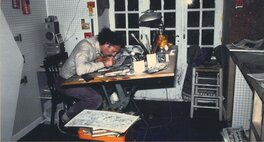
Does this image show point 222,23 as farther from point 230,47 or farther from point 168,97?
point 168,97

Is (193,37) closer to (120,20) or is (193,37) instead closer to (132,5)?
(132,5)

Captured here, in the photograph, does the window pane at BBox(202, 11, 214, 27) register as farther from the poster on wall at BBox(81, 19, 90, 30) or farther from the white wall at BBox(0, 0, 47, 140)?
the white wall at BBox(0, 0, 47, 140)

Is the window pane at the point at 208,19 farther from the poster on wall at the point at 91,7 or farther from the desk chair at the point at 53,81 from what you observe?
the desk chair at the point at 53,81

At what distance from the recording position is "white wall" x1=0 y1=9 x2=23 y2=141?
220 centimetres

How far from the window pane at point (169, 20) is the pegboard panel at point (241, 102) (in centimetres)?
172

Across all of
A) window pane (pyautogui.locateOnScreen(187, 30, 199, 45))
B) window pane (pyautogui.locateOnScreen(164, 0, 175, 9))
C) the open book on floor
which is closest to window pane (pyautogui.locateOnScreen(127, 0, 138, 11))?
window pane (pyautogui.locateOnScreen(164, 0, 175, 9))

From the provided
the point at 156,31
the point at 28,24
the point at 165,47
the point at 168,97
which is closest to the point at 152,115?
the point at 168,97

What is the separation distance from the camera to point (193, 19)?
4.30 meters

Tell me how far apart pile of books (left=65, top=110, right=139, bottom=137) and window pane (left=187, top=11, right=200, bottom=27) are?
3124 millimetres

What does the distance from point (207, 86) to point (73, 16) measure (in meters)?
2.46

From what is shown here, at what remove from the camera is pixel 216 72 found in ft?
12.7

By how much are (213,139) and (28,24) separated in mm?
2992

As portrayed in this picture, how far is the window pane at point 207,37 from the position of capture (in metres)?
4.29

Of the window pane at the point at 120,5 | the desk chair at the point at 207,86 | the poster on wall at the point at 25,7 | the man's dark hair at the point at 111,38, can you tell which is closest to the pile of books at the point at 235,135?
the desk chair at the point at 207,86
